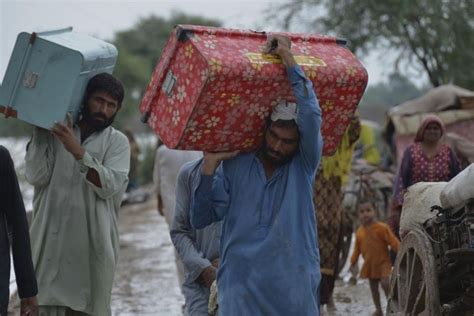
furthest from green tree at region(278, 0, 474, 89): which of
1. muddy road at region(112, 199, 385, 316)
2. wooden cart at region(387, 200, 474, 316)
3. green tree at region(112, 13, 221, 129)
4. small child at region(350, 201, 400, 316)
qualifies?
green tree at region(112, 13, 221, 129)

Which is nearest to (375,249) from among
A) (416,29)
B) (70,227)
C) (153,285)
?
(153,285)

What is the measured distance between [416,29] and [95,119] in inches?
623

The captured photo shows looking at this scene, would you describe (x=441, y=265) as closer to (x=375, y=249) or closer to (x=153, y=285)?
(x=375, y=249)

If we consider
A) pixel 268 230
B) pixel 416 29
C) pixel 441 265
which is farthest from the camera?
pixel 416 29

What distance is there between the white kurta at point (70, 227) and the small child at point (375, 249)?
150 inches

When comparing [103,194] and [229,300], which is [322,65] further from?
[103,194]

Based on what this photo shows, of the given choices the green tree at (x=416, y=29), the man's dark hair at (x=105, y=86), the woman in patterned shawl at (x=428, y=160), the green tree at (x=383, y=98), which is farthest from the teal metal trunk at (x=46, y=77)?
the green tree at (x=383, y=98)

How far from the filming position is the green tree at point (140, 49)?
53.4 metres

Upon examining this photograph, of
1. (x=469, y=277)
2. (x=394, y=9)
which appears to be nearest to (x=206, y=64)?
(x=469, y=277)

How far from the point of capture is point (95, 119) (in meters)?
6.89

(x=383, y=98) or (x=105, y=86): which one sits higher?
(x=383, y=98)

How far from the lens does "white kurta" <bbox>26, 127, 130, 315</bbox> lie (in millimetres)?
6902

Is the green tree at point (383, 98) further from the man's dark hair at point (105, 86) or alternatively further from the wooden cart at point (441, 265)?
the man's dark hair at point (105, 86)

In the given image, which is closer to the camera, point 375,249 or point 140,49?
point 375,249
